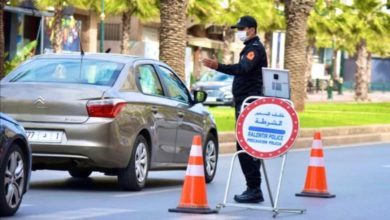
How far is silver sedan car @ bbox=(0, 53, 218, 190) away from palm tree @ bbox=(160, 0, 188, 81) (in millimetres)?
12951

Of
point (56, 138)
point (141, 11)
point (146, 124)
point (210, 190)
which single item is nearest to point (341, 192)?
point (210, 190)

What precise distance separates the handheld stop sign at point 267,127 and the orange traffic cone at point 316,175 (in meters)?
2.17

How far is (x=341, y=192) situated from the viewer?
50.0ft

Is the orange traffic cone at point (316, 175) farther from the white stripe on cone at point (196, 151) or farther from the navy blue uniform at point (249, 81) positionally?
the white stripe on cone at point (196, 151)

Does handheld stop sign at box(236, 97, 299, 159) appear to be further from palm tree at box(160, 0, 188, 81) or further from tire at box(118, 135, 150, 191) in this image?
palm tree at box(160, 0, 188, 81)

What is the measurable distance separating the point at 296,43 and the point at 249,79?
24.2 m

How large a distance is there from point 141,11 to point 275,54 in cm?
1137

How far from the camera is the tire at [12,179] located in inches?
421

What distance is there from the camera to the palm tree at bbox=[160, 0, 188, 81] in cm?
2828

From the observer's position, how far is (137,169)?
559 inches

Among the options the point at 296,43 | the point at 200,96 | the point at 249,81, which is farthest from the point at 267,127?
the point at 296,43

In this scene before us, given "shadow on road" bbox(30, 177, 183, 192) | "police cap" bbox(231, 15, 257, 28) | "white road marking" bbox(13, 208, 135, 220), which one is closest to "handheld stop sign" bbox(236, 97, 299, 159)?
"police cap" bbox(231, 15, 257, 28)

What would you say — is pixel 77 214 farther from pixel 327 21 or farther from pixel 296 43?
pixel 327 21

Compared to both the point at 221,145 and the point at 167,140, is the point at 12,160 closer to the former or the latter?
the point at 167,140
